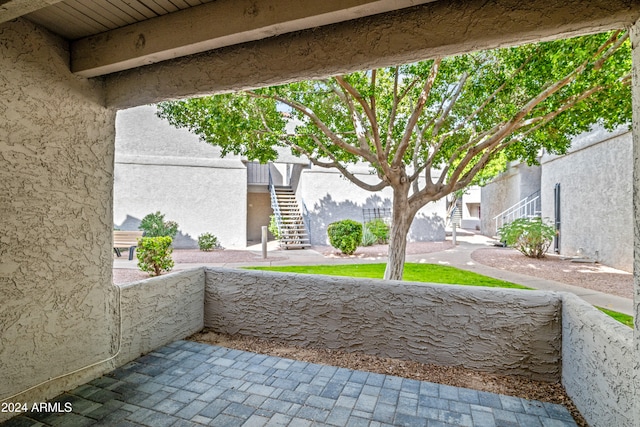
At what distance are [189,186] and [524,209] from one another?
15.2m

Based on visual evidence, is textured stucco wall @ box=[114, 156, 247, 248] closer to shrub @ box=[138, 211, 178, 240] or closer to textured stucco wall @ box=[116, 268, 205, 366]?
shrub @ box=[138, 211, 178, 240]

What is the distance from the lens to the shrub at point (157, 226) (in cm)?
1230

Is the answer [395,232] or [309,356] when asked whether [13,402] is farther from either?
[395,232]

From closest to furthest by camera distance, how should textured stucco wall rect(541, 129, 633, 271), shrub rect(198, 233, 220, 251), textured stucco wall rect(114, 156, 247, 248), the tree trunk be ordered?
1. the tree trunk
2. textured stucco wall rect(541, 129, 633, 271)
3. shrub rect(198, 233, 220, 251)
4. textured stucco wall rect(114, 156, 247, 248)

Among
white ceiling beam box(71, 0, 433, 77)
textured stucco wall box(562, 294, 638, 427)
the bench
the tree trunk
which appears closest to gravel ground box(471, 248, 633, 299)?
the tree trunk

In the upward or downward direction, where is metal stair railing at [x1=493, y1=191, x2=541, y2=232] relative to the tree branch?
downward

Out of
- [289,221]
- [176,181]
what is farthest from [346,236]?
[176,181]

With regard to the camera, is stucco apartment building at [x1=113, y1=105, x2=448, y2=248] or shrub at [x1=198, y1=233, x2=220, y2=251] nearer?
shrub at [x1=198, y1=233, x2=220, y2=251]

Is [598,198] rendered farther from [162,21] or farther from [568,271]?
[162,21]

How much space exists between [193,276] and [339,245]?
24.2ft

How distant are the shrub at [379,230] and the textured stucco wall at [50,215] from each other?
1168 centimetres

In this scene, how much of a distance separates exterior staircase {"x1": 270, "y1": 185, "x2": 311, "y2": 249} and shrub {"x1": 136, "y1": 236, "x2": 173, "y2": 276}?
19.9ft

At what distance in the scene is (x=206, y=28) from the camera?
2.33 metres

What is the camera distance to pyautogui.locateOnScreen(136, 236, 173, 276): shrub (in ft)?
23.7
